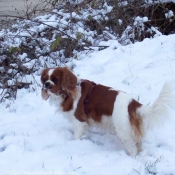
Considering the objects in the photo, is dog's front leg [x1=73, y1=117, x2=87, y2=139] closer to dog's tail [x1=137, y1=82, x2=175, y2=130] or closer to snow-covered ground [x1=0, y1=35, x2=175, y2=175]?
snow-covered ground [x1=0, y1=35, x2=175, y2=175]

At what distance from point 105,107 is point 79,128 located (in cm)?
46

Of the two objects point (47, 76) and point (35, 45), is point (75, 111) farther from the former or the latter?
point (35, 45)

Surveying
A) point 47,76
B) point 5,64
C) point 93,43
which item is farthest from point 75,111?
point 93,43

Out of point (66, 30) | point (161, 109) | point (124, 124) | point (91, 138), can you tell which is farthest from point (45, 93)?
point (66, 30)

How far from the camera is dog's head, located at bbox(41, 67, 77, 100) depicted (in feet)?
11.6

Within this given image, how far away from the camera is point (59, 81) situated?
11.6 feet

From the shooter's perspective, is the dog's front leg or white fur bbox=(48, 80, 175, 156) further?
the dog's front leg

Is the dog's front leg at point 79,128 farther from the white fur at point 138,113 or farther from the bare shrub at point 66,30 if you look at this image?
the bare shrub at point 66,30

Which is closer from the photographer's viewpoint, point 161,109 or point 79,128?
point 161,109

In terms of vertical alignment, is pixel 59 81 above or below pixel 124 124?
above

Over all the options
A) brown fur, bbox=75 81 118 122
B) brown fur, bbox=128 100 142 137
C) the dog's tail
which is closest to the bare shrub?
brown fur, bbox=75 81 118 122

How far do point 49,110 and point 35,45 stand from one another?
2.72 metres

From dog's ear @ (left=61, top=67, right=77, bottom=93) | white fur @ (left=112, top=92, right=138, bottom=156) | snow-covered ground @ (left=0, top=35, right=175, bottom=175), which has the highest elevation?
dog's ear @ (left=61, top=67, right=77, bottom=93)

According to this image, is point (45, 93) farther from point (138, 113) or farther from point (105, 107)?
point (138, 113)
